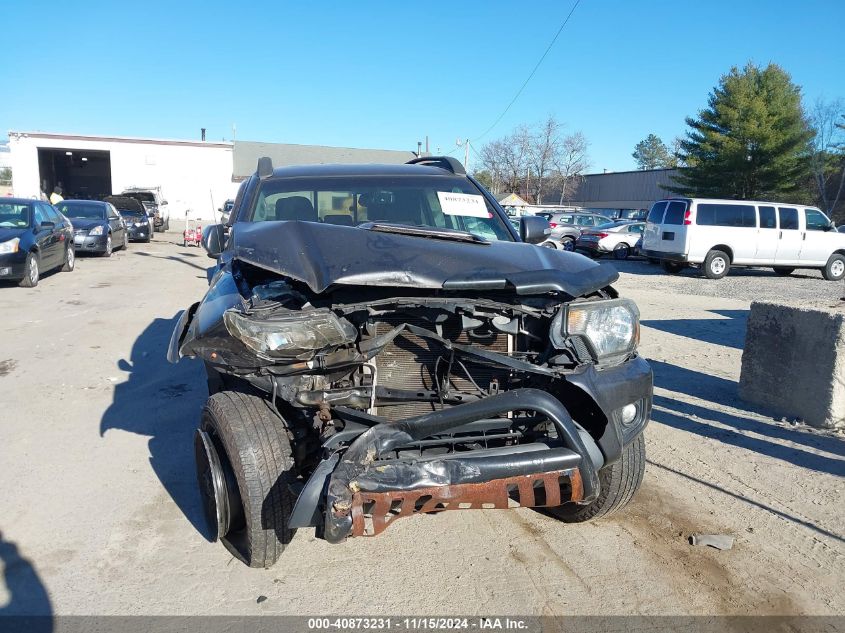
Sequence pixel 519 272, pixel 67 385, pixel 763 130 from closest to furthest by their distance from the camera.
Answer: pixel 519 272, pixel 67 385, pixel 763 130

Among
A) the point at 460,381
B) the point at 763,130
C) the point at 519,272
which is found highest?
the point at 763,130

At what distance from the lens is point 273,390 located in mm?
2873

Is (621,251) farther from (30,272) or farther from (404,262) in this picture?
(404,262)

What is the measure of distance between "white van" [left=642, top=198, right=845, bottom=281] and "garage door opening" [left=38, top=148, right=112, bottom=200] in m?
35.0

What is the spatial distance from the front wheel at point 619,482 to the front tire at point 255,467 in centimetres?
157

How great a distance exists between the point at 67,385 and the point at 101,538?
3076 mm

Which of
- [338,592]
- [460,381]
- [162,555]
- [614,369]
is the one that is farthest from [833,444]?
[162,555]

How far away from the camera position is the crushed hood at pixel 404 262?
9.30 feet

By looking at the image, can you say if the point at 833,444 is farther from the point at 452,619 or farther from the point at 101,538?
the point at 101,538

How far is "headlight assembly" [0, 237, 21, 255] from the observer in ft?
35.1

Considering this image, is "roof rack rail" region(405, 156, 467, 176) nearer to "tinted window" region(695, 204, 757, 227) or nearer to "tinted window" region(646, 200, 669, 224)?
"tinted window" region(695, 204, 757, 227)

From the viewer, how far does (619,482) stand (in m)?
3.37

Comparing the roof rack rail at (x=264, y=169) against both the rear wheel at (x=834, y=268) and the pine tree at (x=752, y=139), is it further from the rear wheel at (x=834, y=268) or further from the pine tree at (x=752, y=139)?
the pine tree at (x=752, y=139)

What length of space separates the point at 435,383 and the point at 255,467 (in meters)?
0.92
